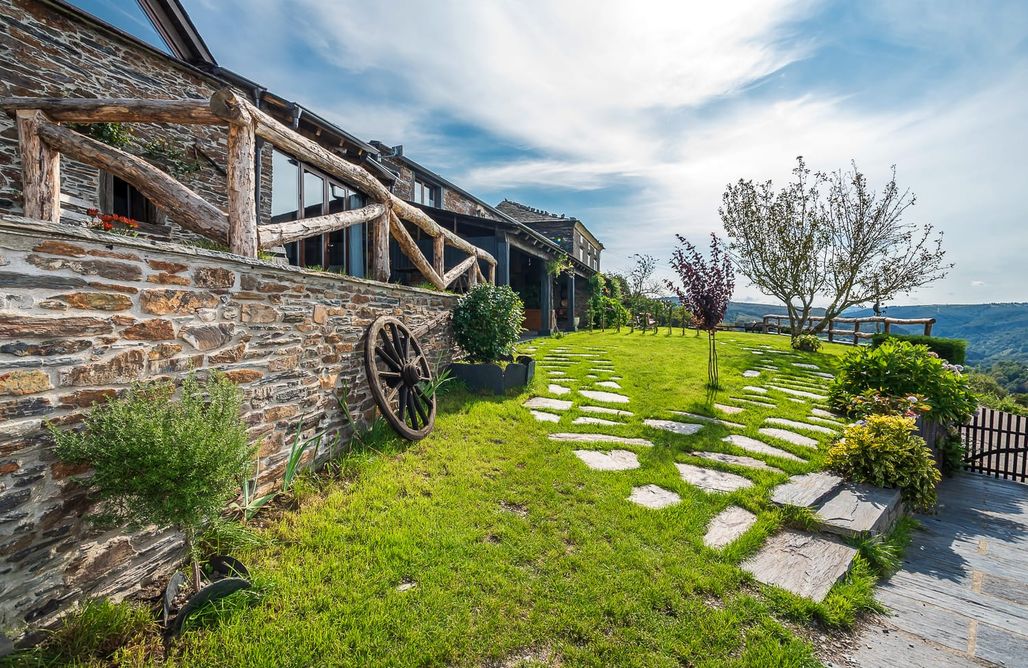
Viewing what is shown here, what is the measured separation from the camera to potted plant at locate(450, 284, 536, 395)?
5.81 meters

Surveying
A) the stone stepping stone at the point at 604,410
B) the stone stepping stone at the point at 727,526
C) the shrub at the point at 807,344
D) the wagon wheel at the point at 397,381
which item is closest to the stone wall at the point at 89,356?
the wagon wheel at the point at 397,381

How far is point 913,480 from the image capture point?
3.45 metres

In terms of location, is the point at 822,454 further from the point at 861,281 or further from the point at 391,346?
the point at 861,281

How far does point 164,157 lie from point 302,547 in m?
7.57

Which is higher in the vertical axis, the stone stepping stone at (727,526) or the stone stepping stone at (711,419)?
the stone stepping stone at (711,419)

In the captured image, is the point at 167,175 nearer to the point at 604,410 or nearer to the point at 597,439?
the point at 597,439

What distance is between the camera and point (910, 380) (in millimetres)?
4934

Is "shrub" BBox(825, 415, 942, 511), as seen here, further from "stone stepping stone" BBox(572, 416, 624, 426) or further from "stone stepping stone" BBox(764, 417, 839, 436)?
"stone stepping stone" BBox(572, 416, 624, 426)

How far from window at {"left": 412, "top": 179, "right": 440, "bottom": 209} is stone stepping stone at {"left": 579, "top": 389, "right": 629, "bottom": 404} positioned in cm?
1287

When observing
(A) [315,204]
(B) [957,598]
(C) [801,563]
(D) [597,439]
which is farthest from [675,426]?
(A) [315,204]

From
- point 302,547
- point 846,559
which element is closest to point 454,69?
point 302,547

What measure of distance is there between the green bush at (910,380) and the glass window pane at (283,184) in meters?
10.7

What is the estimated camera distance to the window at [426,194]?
54.1 ft

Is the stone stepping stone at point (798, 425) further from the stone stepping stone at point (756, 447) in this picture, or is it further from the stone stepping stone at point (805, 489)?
the stone stepping stone at point (805, 489)
